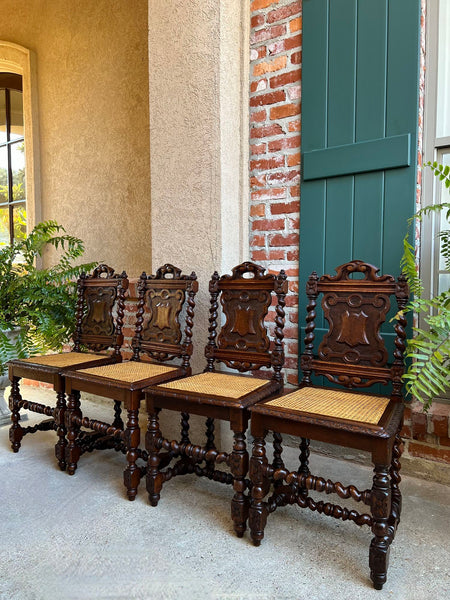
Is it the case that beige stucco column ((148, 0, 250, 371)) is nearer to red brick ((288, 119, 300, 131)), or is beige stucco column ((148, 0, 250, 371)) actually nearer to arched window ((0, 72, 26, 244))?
red brick ((288, 119, 300, 131))

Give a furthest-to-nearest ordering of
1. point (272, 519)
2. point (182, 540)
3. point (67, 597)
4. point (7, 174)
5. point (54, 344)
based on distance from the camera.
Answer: point (7, 174) < point (54, 344) < point (272, 519) < point (182, 540) < point (67, 597)

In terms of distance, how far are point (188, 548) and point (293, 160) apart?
192cm

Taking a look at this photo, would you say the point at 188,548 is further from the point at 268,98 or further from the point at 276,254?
the point at 268,98

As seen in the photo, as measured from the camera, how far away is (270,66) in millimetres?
2369

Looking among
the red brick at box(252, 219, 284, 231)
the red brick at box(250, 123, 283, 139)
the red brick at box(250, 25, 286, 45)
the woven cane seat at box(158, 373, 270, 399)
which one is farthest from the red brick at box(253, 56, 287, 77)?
the woven cane seat at box(158, 373, 270, 399)

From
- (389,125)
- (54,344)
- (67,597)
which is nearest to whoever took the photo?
(67,597)

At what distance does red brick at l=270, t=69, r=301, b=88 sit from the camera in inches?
90.1

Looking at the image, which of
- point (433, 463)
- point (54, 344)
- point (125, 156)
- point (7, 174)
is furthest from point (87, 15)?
point (433, 463)

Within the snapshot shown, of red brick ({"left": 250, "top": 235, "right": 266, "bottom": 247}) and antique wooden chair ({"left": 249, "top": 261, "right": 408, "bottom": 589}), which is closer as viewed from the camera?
antique wooden chair ({"left": 249, "top": 261, "right": 408, "bottom": 589})

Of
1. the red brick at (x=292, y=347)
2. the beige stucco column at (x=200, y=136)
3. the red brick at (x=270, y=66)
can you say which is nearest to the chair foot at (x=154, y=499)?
the beige stucco column at (x=200, y=136)

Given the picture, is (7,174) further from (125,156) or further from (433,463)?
(433,463)

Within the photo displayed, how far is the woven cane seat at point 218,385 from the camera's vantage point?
170cm

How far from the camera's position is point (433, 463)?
6.57 ft

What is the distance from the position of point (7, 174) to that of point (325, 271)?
3923 mm
